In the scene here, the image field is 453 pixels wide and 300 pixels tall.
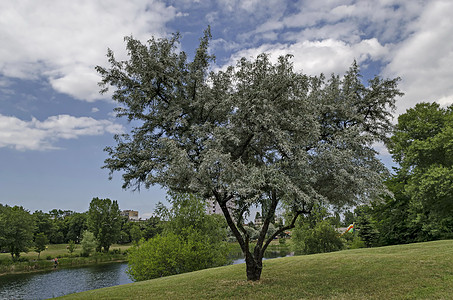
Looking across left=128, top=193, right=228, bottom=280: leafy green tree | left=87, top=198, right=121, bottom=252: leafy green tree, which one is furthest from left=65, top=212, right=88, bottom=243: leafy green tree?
left=128, top=193, right=228, bottom=280: leafy green tree

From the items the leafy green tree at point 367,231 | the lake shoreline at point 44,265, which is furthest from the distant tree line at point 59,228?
the leafy green tree at point 367,231

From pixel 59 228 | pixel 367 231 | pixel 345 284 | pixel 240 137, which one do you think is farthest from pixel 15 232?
pixel 345 284

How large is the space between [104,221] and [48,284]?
36021 millimetres

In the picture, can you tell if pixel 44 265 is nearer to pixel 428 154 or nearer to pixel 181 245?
pixel 181 245

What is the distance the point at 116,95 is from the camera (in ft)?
39.5

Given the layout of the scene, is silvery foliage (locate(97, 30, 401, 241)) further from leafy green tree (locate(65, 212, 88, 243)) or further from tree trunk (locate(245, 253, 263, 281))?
leafy green tree (locate(65, 212, 88, 243))

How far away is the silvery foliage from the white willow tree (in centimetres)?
4

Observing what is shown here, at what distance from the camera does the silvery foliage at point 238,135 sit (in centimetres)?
967

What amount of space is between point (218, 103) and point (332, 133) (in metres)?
5.29

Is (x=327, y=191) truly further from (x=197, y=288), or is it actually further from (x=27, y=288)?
(x=27, y=288)

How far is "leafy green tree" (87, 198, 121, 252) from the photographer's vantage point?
62.8 meters

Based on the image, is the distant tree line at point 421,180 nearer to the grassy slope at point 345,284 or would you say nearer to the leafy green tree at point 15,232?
the grassy slope at point 345,284

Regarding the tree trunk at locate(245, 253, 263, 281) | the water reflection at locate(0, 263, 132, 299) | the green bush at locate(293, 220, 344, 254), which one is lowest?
the water reflection at locate(0, 263, 132, 299)

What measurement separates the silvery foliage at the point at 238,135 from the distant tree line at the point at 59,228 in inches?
817
